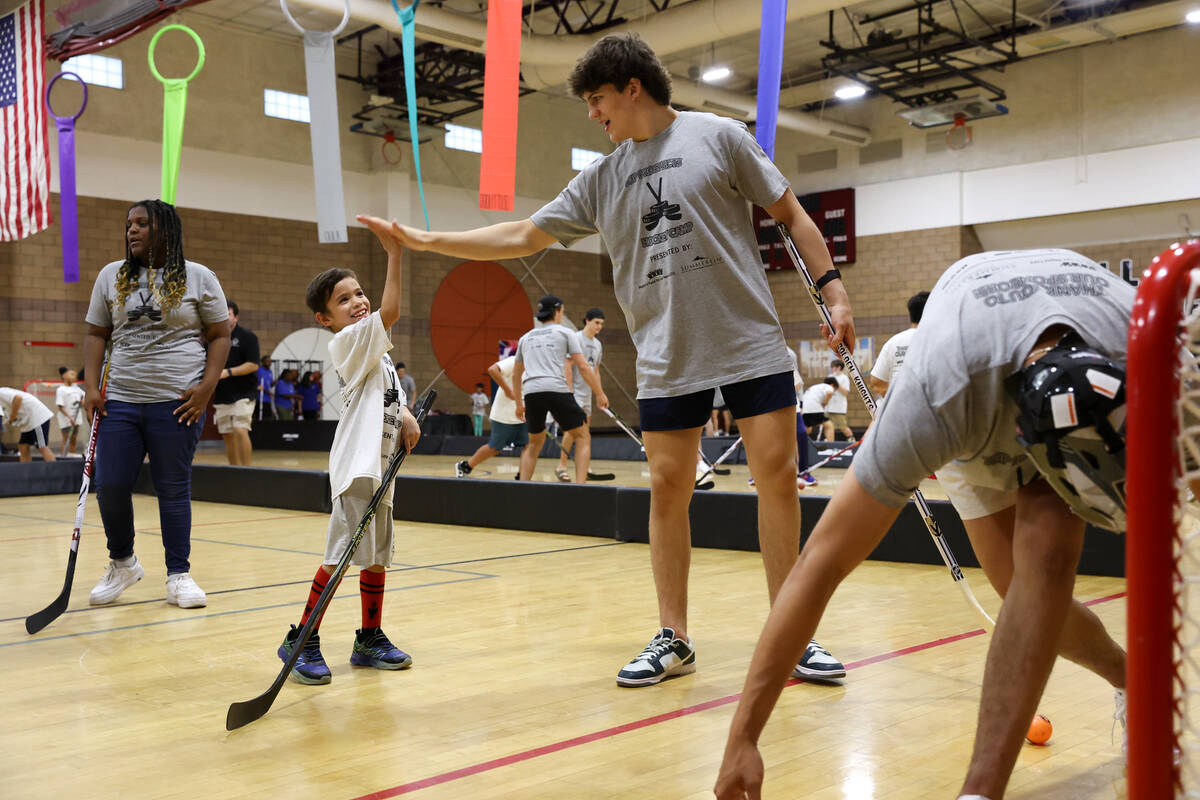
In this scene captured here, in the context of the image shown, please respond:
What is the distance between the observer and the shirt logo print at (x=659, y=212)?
9.15 feet

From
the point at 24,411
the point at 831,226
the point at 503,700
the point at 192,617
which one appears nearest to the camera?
the point at 503,700

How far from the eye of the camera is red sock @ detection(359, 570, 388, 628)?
310 cm

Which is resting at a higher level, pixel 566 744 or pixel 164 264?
pixel 164 264

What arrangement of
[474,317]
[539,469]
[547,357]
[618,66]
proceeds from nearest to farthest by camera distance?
1. [618,66]
2. [547,357]
3. [539,469]
4. [474,317]

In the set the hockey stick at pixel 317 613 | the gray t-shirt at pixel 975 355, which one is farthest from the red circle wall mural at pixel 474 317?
the gray t-shirt at pixel 975 355

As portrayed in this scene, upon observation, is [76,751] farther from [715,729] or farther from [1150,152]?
[1150,152]

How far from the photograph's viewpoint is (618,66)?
110 inches

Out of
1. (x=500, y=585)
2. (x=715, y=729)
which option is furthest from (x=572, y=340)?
(x=715, y=729)

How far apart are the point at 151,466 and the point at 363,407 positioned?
1440mm

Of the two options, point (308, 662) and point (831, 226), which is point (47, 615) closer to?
point (308, 662)

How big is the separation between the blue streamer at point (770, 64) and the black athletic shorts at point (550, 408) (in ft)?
14.6

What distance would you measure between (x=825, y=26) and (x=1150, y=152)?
5386mm

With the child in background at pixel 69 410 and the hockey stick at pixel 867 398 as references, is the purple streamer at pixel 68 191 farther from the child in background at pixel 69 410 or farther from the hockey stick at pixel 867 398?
the child in background at pixel 69 410

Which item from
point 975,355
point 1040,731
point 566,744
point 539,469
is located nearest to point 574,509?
point 566,744
